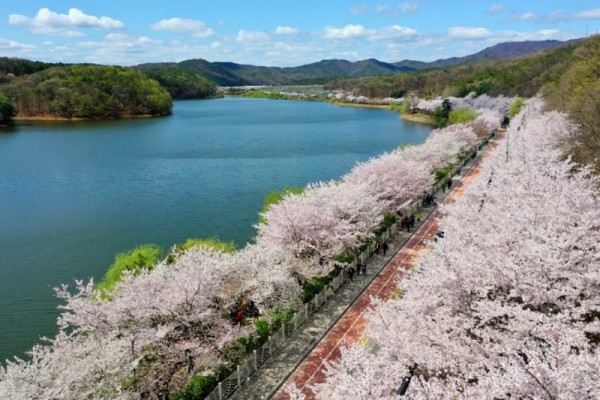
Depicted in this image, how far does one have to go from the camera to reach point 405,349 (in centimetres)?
1328

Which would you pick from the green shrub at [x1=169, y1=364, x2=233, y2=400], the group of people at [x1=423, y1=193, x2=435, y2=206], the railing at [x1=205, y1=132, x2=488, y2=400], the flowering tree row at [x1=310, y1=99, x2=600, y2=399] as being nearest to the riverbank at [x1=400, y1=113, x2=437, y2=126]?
the group of people at [x1=423, y1=193, x2=435, y2=206]

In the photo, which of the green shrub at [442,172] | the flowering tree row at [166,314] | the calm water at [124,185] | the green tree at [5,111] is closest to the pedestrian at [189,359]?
the flowering tree row at [166,314]

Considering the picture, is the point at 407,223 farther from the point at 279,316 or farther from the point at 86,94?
the point at 86,94

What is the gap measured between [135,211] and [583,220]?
40.9m

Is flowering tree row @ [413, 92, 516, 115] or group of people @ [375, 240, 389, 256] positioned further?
flowering tree row @ [413, 92, 516, 115]

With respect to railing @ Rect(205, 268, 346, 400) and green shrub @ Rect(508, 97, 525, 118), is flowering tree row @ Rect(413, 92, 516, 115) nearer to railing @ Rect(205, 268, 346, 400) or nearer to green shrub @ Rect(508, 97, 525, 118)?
green shrub @ Rect(508, 97, 525, 118)

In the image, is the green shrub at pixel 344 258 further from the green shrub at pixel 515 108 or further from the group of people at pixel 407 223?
the green shrub at pixel 515 108

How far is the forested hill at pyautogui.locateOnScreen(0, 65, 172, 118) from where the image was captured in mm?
127000

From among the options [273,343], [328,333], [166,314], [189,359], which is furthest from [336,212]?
[166,314]

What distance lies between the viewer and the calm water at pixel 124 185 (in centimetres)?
3375

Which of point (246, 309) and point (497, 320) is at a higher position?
point (497, 320)

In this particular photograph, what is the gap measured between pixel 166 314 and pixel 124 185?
45.4m

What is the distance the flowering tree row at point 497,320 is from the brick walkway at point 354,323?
5.81 feet

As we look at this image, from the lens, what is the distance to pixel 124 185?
59.3 metres
